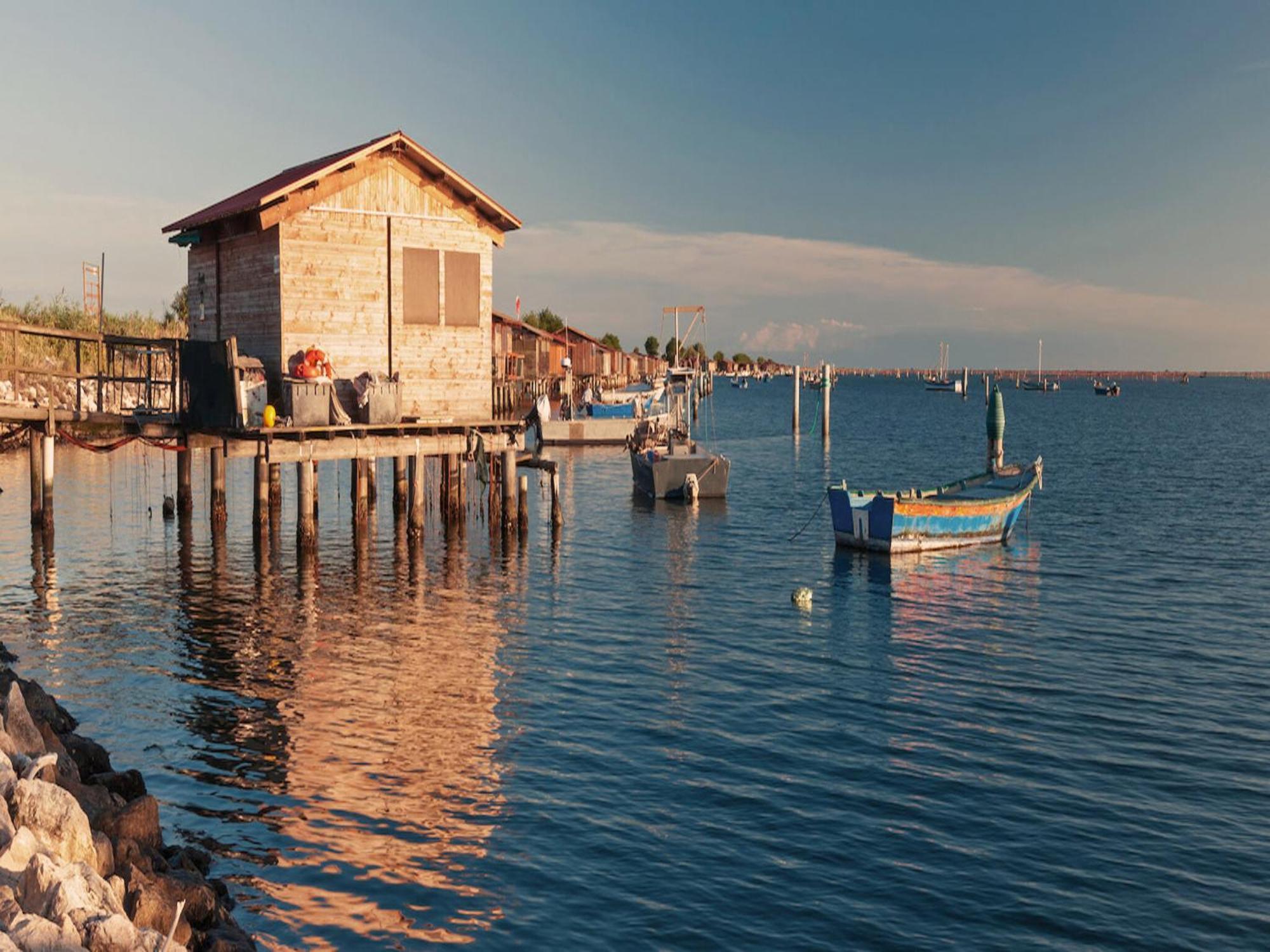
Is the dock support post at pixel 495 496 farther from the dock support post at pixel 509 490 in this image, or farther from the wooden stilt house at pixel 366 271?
the wooden stilt house at pixel 366 271

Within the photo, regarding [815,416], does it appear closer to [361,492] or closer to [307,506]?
[361,492]

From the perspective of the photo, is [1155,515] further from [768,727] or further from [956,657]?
[768,727]

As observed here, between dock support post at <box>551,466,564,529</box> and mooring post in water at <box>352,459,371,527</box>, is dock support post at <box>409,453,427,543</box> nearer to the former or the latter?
mooring post in water at <box>352,459,371,527</box>

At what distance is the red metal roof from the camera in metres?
27.5

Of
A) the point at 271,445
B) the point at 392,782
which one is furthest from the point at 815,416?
the point at 392,782

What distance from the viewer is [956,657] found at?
23.2m

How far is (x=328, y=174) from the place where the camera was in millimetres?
28141

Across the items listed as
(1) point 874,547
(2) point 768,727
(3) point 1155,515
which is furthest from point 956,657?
(3) point 1155,515

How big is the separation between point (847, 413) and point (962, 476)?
8746 centimetres

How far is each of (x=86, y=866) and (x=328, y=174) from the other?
2205 cm

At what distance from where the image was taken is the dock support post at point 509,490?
34.1 m

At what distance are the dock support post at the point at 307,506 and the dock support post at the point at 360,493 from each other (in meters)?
2.92

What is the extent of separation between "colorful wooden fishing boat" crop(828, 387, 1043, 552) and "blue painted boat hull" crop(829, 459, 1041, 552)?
0.02 meters

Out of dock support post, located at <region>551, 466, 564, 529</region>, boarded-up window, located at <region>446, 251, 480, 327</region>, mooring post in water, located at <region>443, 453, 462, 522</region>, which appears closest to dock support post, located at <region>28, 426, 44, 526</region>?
mooring post in water, located at <region>443, 453, 462, 522</region>
